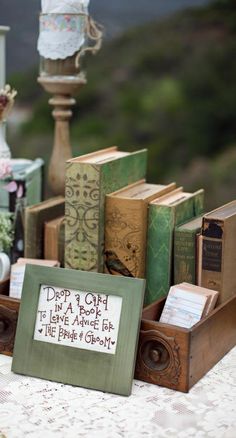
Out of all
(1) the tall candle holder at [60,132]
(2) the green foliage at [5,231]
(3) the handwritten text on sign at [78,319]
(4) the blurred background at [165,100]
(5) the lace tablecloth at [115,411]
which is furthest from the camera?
(4) the blurred background at [165,100]

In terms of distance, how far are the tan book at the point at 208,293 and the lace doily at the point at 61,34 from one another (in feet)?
1.72

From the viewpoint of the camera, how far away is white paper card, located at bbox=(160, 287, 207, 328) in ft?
3.07

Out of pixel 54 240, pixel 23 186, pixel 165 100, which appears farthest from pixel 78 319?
pixel 165 100

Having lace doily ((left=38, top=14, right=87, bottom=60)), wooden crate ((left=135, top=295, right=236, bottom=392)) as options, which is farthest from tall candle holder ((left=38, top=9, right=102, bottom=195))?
wooden crate ((left=135, top=295, right=236, bottom=392))

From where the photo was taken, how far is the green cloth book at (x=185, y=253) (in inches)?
40.1

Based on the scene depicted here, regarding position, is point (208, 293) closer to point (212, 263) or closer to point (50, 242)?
point (212, 263)

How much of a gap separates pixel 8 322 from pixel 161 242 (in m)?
0.27

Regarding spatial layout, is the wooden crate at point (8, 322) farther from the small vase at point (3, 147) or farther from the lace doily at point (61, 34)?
the lace doily at point (61, 34)

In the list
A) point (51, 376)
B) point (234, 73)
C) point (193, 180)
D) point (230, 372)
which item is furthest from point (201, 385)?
point (234, 73)

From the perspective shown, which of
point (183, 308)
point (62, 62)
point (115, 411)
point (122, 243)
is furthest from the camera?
point (62, 62)

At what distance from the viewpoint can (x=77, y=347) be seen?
877mm

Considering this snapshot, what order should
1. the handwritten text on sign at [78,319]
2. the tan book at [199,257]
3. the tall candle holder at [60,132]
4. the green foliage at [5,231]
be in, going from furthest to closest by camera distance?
1. the tall candle holder at [60,132]
2. the green foliage at [5,231]
3. the tan book at [199,257]
4. the handwritten text on sign at [78,319]

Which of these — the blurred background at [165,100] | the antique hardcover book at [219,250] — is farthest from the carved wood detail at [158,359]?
the blurred background at [165,100]

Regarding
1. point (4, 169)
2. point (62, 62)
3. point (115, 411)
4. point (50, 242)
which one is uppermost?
point (62, 62)
